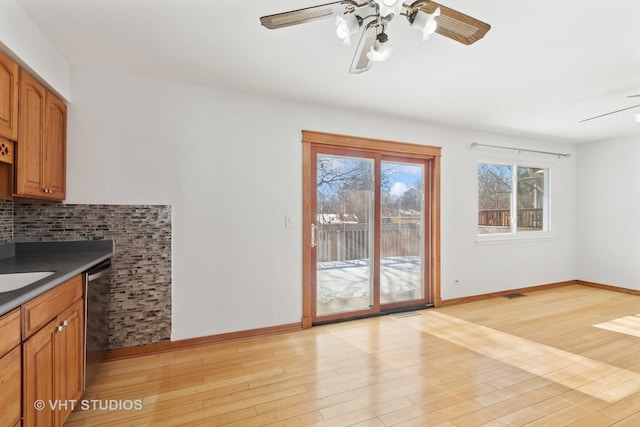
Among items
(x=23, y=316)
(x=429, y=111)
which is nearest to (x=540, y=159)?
(x=429, y=111)

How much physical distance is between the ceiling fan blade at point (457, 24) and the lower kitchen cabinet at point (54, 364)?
7.54ft

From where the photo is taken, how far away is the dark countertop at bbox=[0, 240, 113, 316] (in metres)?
1.32

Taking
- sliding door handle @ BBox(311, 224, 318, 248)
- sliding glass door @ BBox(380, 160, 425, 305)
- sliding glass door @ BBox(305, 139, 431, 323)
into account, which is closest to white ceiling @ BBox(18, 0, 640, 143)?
sliding glass door @ BBox(305, 139, 431, 323)

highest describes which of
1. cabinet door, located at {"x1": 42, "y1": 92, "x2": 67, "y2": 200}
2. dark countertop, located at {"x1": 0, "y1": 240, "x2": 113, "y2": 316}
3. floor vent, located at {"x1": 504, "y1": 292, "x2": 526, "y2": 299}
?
cabinet door, located at {"x1": 42, "y1": 92, "x2": 67, "y2": 200}

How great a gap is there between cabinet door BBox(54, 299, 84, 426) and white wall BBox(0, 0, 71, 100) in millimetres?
1530

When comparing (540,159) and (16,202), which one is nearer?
(16,202)

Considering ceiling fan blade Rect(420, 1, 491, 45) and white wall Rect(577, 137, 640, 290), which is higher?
ceiling fan blade Rect(420, 1, 491, 45)

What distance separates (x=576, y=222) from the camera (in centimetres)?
552

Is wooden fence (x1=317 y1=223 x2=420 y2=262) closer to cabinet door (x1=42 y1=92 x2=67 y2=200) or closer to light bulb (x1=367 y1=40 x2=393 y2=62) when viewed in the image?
light bulb (x1=367 y1=40 x2=393 y2=62)

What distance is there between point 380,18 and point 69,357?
251 cm

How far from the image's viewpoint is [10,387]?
4.07ft

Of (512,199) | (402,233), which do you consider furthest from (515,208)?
(402,233)

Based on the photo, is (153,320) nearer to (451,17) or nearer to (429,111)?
(451,17)

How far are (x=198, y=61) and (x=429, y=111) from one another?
256 cm
